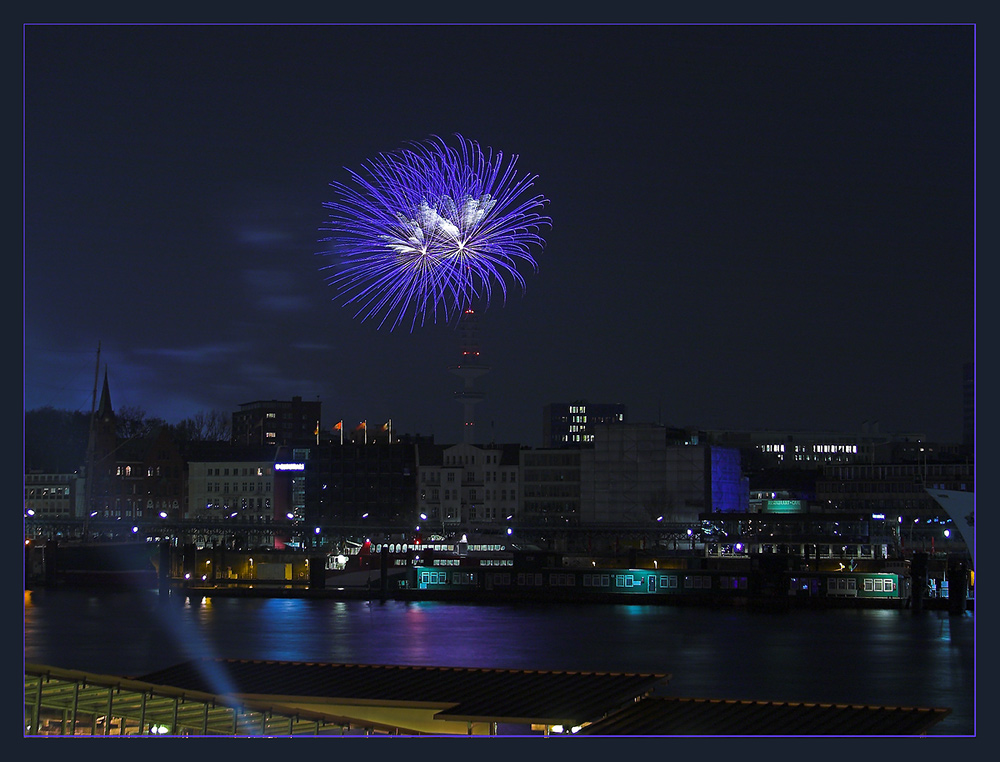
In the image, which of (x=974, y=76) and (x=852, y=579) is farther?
(x=852, y=579)

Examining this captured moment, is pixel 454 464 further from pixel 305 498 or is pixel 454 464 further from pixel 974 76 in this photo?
pixel 974 76

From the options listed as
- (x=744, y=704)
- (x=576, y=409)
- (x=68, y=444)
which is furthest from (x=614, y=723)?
(x=576, y=409)

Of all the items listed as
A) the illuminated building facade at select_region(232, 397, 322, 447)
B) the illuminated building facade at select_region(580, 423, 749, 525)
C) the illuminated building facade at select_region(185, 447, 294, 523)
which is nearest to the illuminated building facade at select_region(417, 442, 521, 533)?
the illuminated building facade at select_region(580, 423, 749, 525)

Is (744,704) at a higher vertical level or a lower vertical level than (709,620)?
higher

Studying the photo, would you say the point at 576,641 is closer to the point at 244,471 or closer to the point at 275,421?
the point at 244,471

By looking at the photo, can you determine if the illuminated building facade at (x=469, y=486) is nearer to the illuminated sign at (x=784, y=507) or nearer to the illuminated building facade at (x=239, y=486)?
the illuminated building facade at (x=239, y=486)

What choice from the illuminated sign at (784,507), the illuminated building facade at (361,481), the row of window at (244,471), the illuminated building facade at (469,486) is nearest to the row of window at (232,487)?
the row of window at (244,471)

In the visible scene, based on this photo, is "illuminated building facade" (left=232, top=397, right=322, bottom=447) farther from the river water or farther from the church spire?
the river water
